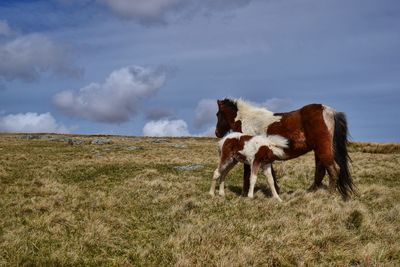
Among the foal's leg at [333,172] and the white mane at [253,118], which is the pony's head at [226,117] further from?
the foal's leg at [333,172]

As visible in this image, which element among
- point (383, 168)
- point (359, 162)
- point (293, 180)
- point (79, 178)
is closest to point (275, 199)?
point (293, 180)

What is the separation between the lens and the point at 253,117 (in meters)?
14.0

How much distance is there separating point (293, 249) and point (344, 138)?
6286mm

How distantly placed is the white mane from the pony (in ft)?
1.74

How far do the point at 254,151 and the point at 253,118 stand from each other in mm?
1556

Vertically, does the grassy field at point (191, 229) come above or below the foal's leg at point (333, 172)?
below

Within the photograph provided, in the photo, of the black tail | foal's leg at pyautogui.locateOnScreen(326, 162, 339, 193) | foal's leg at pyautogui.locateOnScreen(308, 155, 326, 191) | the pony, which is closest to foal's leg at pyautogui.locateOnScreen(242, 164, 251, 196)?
the pony

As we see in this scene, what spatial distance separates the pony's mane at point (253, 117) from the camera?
13555mm

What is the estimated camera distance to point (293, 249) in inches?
286

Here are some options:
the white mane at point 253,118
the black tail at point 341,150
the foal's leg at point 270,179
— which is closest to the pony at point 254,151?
the foal's leg at point 270,179

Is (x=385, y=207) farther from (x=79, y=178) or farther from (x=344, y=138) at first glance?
(x=79, y=178)

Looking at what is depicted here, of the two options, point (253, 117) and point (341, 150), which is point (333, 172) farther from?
point (253, 117)

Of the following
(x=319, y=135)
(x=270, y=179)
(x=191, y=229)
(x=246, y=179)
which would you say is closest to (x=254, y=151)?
(x=270, y=179)

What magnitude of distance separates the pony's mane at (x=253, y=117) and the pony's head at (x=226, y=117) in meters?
0.15
